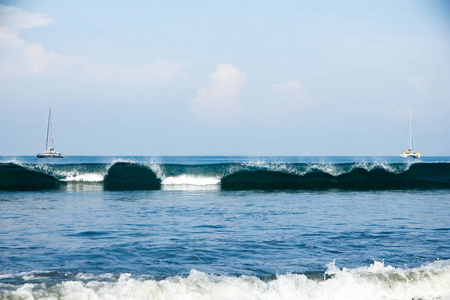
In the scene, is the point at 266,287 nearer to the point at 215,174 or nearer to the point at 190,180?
the point at 190,180

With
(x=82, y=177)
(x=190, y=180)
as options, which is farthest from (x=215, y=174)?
(x=82, y=177)

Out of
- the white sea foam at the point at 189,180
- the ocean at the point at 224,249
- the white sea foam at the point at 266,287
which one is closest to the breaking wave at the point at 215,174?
the white sea foam at the point at 189,180

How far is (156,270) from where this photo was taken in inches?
226

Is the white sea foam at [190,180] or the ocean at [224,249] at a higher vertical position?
the white sea foam at [190,180]

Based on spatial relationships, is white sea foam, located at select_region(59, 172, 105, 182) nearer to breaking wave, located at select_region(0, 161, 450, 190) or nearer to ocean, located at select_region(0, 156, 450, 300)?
breaking wave, located at select_region(0, 161, 450, 190)

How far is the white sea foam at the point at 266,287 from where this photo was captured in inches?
194

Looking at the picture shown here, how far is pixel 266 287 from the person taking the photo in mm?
5195

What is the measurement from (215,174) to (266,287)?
2024 centimetres

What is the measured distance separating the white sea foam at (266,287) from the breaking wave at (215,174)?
696 inches

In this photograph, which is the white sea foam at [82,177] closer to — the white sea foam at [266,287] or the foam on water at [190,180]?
the foam on water at [190,180]

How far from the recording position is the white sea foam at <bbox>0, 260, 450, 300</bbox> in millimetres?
4930

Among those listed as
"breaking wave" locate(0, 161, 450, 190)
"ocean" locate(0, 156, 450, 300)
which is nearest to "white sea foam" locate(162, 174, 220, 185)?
"breaking wave" locate(0, 161, 450, 190)

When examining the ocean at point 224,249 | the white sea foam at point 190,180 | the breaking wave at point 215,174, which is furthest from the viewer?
the white sea foam at point 190,180

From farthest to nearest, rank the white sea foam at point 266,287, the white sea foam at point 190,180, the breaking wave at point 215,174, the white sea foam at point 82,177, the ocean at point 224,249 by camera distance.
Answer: the white sea foam at point 190,180 → the white sea foam at point 82,177 → the breaking wave at point 215,174 → the ocean at point 224,249 → the white sea foam at point 266,287
